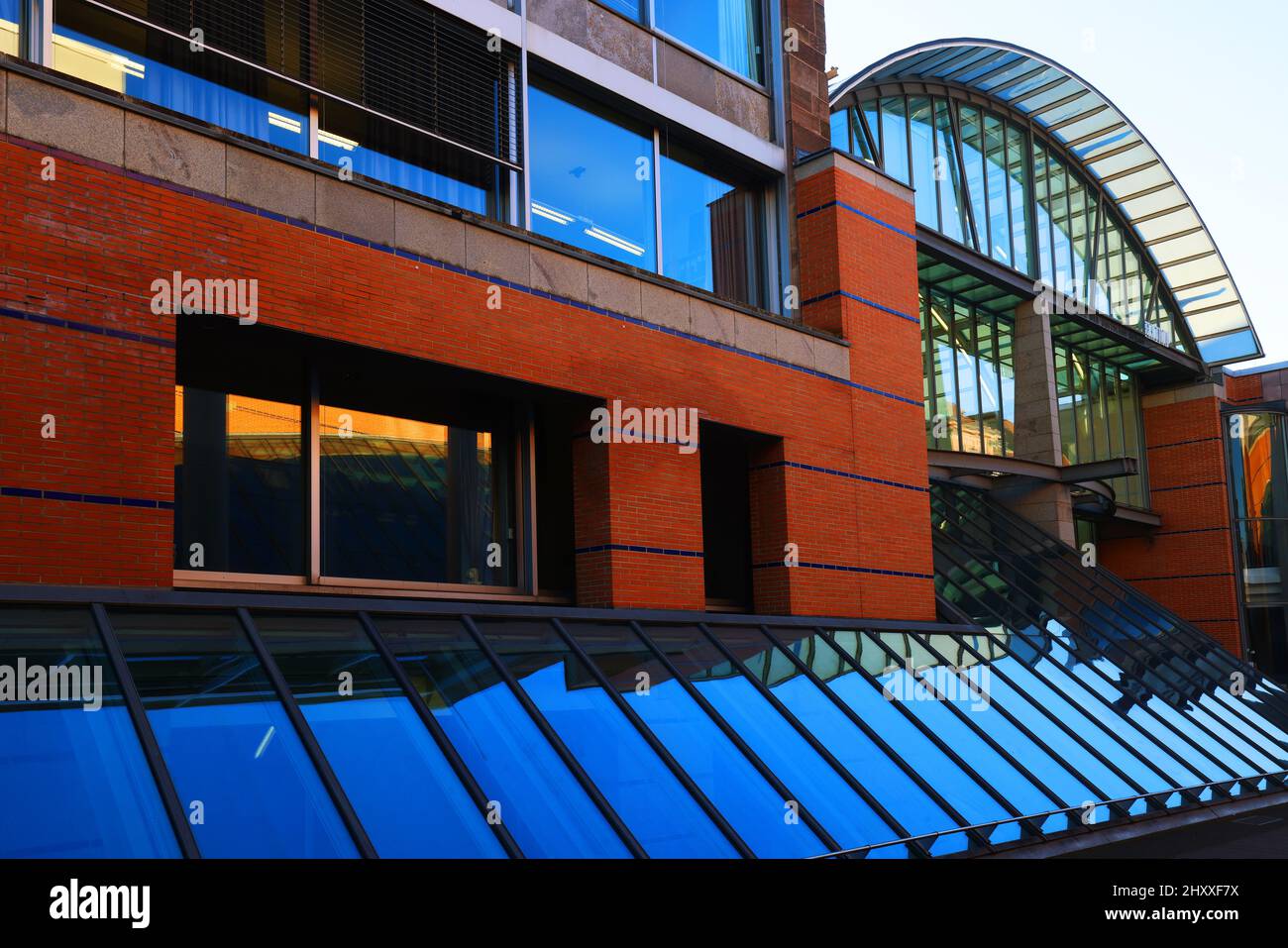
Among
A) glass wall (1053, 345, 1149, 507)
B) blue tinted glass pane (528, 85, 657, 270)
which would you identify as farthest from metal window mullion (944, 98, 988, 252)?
blue tinted glass pane (528, 85, 657, 270)

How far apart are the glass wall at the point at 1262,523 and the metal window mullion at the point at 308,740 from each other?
1038 inches

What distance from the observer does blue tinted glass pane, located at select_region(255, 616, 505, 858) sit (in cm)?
773

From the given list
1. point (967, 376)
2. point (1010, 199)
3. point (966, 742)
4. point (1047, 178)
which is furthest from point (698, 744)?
point (1047, 178)

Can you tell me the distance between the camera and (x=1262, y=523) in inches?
1200

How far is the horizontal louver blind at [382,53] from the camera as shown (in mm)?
10969

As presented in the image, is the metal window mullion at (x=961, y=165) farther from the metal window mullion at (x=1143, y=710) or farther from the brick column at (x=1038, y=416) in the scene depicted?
the metal window mullion at (x=1143, y=710)

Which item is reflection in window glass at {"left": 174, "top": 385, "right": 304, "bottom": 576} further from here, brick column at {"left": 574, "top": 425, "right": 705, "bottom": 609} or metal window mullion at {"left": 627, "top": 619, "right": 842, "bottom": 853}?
metal window mullion at {"left": 627, "top": 619, "right": 842, "bottom": 853}

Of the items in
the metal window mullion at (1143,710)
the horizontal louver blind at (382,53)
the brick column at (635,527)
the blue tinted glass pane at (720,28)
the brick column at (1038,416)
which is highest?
the blue tinted glass pane at (720,28)

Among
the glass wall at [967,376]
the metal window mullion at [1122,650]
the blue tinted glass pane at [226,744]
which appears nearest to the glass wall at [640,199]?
the blue tinted glass pane at [226,744]

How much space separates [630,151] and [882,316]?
4.31m

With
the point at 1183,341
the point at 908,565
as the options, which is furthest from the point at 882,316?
the point at 1183,341

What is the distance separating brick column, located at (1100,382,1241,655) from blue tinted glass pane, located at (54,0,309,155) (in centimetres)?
2444

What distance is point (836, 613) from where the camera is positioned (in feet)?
50.1
